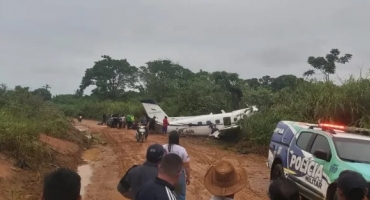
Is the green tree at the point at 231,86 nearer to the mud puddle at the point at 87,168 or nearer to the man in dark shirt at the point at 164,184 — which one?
the mud puddle at the point at 87,168

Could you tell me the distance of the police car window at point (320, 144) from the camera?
382 inches

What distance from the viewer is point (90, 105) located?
6881cm

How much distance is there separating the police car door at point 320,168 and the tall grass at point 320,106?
7250mm

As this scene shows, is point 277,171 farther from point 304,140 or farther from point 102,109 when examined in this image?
point 102,109

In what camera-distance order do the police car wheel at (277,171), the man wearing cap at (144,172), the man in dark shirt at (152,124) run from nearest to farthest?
the man wearing cap at (144,172)
the police car wheel at (277,171)
the man in dark shirt at (152,124)

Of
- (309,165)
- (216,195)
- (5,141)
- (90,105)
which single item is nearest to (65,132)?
(5,141)

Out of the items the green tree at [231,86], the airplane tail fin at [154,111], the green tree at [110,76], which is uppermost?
the green tree at [110,76]

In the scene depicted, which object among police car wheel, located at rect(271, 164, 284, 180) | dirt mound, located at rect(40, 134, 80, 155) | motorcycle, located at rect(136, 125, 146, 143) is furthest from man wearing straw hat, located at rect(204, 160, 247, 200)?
motorcycle, located at rect(136, 125, 146, 143)

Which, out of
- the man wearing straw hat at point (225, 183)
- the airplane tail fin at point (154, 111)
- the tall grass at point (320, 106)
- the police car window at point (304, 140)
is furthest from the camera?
the airplane tail fin at point (154, 111)

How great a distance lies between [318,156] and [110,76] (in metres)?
80.0

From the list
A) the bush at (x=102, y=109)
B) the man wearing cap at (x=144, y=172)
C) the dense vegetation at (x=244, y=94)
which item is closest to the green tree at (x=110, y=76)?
the dense vegetation at (x=244, y=94)

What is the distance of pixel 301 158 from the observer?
10297 mm

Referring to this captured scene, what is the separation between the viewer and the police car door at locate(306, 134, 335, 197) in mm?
8969

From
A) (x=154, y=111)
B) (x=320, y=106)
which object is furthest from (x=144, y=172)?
(x=154, y=111)
